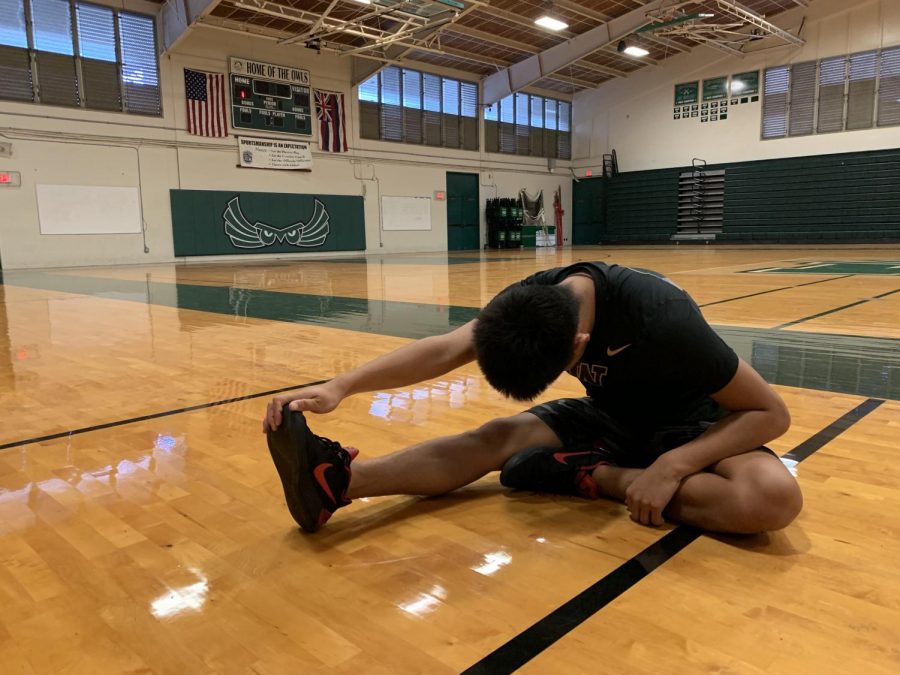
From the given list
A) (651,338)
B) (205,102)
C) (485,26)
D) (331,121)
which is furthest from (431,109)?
(651,338)

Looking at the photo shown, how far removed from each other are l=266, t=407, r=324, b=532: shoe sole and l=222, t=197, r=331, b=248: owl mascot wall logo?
16434 millimetres

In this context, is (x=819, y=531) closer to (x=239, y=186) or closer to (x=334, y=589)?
(x=334, y=589)

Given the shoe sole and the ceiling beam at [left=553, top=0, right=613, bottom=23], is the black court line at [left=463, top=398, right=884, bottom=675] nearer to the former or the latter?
the shoe sole

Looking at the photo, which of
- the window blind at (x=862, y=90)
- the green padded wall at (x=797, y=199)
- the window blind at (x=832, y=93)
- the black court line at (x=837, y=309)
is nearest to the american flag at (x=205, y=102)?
the green padded wall at (x=797, y=199)

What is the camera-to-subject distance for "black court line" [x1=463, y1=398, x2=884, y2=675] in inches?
43.5

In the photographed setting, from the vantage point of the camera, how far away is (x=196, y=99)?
15.9 m

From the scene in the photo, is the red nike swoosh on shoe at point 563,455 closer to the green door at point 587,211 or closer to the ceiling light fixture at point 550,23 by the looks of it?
the ceiling light fixture at point 550,23

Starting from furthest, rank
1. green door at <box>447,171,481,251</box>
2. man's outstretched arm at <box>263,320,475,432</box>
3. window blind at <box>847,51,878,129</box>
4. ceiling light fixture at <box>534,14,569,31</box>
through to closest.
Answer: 1. green door at <box>447,171,481,251</box>
2. window blind at <box>847,51,878,129</box>
3. ceiling light fixture at <box>534,14,569,31</box>
4. man's outstretched arm at <box>263,320,475,432</box>

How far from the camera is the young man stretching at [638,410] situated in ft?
4.89

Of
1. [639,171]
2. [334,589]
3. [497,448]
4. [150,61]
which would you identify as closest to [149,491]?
[334,589]

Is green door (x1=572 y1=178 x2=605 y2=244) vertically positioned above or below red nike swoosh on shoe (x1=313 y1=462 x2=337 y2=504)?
above

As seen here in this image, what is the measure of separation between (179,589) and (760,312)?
4728 mm

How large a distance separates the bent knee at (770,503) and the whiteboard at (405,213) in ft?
62.6

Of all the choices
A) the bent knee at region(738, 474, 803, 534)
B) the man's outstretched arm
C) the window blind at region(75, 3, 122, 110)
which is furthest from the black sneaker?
the window blind at region(75, 3, 122, 110)
